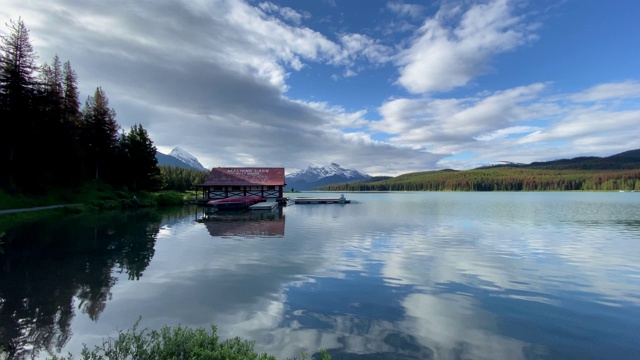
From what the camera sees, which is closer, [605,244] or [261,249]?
[261,249]

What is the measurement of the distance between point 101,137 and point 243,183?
25.9 meters

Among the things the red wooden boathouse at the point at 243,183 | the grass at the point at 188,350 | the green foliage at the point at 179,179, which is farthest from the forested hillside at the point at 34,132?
the grass at the point at 188,350

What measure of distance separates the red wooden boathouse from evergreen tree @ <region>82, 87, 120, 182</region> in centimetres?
1613

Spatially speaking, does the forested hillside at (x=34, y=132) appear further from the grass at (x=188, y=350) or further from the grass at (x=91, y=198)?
the grass at (x=188, y=350)

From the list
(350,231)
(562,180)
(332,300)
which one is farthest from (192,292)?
(562,180)

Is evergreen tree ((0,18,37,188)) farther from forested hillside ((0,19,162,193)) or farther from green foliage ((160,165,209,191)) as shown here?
green foliage ((160,165,209,191))

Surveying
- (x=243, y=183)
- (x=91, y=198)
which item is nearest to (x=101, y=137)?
(x=91, y=198)

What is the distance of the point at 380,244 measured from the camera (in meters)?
19.8

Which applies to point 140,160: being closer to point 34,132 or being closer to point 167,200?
point 167,200

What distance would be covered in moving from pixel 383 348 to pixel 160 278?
30.5 feet

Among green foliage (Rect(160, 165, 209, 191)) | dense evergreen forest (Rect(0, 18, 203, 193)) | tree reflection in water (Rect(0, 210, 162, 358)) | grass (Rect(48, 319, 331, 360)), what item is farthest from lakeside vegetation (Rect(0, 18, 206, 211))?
grass (Rect(48, 319, 331, 360))

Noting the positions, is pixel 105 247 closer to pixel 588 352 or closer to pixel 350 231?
pixel 350 231

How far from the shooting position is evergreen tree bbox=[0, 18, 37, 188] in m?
36.1

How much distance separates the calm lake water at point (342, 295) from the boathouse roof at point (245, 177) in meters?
41.4
